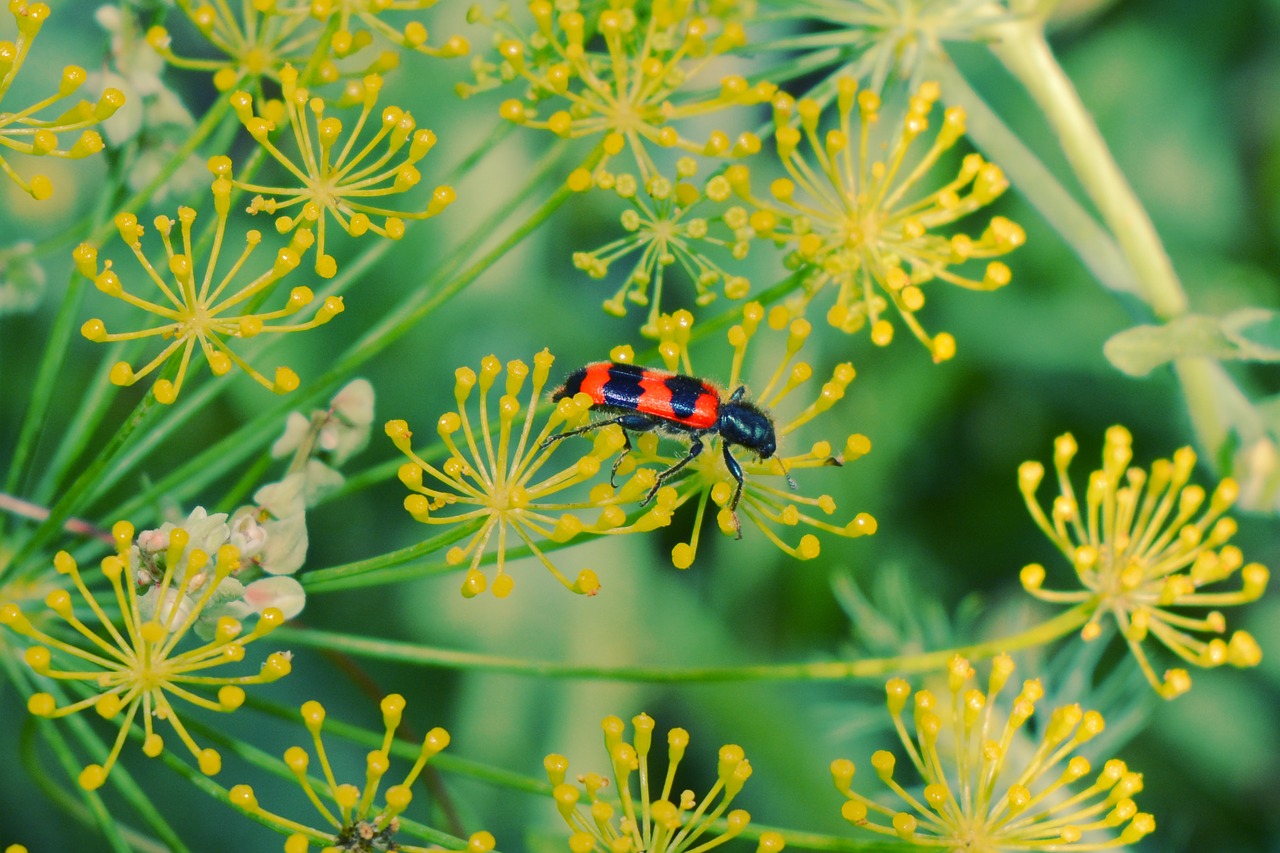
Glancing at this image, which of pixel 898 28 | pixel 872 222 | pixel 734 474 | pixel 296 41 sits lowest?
pixel 734 474

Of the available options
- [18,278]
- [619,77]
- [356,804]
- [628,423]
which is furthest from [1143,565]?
[18,278]

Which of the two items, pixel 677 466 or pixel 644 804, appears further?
pixel 677 466

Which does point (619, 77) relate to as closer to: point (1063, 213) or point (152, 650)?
point (1063, 213)

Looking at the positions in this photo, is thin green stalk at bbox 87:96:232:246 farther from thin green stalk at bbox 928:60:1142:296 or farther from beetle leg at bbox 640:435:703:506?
thin green stalk at bbox 928:60:1142:296

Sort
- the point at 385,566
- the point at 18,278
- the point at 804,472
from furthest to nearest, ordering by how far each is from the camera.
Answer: the point at 804,472, the point at 18,278, the point at 385,566

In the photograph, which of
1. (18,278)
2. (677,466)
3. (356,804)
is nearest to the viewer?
(356,804)

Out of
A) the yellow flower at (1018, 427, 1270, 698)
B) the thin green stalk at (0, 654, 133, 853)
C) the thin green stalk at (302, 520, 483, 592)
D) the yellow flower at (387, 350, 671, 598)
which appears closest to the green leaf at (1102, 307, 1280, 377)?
the yellow flower at (1018, 427, 1270, 698)
